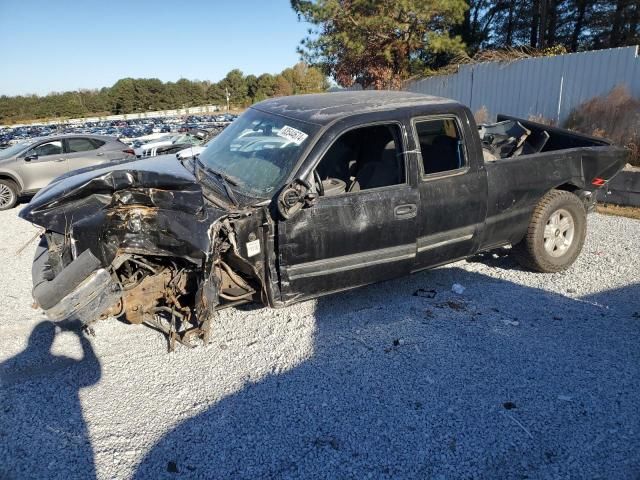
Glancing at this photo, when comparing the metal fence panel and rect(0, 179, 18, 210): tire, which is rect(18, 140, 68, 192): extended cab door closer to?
rect(0, 179, 18, 210): tire

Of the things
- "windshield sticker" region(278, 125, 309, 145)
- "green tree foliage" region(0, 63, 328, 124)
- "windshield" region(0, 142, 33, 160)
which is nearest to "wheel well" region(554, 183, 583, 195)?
"windshield sticker" region(278, 125, 309, 145)

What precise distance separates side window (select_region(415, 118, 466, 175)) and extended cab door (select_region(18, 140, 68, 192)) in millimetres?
8889

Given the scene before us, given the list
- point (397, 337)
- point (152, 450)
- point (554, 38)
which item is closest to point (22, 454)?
point (152, 450)

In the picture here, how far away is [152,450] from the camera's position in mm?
2494

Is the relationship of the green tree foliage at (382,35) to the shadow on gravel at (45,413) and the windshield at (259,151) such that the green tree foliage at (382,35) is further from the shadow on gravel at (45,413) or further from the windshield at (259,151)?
the shadow on gravel at (45,413)

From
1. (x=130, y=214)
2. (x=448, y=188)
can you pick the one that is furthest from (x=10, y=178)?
(x=448, y=188)

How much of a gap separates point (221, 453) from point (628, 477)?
2143mm

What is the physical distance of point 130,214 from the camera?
294 centimetres

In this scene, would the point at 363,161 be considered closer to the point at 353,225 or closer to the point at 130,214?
the point at 353,225

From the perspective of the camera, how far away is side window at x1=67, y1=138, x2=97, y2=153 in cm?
1021

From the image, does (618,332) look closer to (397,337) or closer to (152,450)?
(397,337)

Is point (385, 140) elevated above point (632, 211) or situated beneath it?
elevated above

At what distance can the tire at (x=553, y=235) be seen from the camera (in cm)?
445

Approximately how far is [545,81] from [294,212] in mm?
10467
